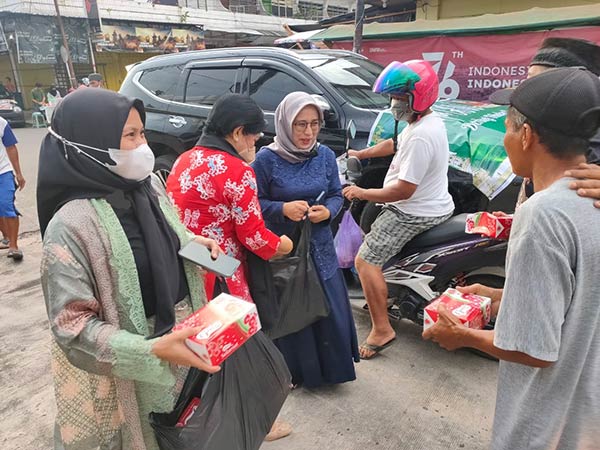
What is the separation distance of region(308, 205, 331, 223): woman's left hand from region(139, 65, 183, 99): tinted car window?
145 inches

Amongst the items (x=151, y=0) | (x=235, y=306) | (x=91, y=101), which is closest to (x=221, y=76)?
(x=91, y=101)

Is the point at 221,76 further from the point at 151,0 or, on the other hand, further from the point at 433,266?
the point at 151,0

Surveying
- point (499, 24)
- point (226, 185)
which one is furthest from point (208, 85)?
point (499, 24)

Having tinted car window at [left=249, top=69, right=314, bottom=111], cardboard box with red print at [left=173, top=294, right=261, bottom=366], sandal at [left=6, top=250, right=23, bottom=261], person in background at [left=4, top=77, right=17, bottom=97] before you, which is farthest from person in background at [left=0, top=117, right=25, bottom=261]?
person in background at [left=4, top=77, right=17, bottom=97]

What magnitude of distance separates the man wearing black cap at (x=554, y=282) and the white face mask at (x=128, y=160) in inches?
42.9

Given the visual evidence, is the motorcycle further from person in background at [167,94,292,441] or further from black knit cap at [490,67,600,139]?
black knit cap at [490,67,600,139]

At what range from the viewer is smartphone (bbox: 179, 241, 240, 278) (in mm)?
1446

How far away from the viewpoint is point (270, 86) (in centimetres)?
466

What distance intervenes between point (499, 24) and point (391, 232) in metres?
6.56

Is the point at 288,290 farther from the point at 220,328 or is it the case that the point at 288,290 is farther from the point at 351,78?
the point at 351,78

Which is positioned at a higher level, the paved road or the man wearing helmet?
the man wearing helmet

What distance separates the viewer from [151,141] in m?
5.30

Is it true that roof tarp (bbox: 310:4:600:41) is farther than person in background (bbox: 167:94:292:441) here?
Yes

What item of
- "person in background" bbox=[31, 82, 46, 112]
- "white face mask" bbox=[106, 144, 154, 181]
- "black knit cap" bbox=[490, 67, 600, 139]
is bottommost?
"person in background" bbox=[31, 82, 46, 112]
